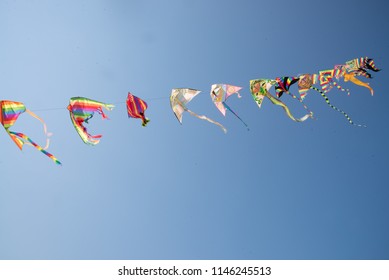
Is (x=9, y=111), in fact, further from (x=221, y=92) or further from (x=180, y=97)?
(x=221, y=92)

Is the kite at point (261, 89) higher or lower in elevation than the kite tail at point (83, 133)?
higher

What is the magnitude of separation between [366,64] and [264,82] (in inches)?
22.0

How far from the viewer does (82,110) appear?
8.48ft

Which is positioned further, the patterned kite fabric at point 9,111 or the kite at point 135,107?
the kite at point 135,107

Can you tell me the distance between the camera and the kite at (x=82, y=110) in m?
2.57

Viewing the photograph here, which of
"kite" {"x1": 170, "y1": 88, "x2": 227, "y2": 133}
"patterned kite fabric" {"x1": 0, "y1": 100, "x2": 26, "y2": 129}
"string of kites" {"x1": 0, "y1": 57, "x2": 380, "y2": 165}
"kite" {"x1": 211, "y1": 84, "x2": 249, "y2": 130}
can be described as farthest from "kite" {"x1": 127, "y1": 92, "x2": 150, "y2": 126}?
"patterned kite fabric" {"x1": 0, "y1": 100, "x2": 26, "y2": 129}

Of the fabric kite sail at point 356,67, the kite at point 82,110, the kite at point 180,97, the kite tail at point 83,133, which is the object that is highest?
the fabric kite sail at point 356,67

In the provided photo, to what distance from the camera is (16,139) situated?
8.52ft

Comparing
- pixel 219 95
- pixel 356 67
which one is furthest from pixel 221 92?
pixel 356 67

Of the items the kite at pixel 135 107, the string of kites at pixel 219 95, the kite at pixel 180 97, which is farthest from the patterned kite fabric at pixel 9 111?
the kite at pixel 180 97

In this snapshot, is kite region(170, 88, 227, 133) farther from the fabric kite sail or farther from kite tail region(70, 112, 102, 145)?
the fabric kite sail

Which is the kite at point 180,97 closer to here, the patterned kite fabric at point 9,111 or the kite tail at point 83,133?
the kite tail at point 83,133

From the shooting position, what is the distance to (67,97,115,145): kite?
2568mm
